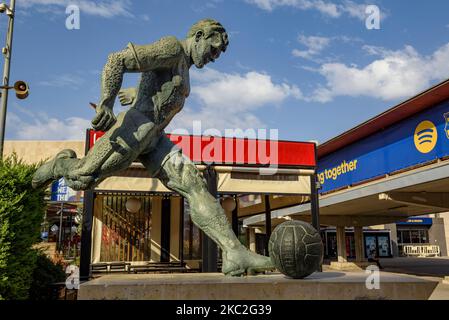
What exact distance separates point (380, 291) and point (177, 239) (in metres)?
9.68

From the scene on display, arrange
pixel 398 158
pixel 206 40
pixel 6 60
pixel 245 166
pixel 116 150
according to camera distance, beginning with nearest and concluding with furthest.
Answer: pixel 116 150 < pixel 206 40 < pixel 6 60 < pixel 245 166 < pixel 398 158

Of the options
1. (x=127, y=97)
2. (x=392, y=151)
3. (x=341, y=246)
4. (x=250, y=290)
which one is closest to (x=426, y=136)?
(x=392, y=151)

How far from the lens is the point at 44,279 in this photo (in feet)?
19.5

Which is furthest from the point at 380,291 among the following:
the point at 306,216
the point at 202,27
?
the point at 306,216

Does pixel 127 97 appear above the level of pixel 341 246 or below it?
above

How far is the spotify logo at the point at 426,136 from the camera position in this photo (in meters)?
11.1

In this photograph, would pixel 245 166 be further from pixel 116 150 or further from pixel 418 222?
pixel 418 222

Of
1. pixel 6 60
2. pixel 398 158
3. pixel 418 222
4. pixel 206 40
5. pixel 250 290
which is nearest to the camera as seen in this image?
pixel 250 290

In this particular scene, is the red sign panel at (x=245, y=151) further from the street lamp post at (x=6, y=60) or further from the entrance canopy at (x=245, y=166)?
the street lamp post at (x=6, y=60)

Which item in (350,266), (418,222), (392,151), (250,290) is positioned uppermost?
(392,151)

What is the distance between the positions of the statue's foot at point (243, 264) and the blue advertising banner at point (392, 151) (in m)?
8.83

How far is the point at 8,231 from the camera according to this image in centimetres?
412

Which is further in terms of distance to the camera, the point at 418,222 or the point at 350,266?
the point at 418,222

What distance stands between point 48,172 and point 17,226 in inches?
28.0
